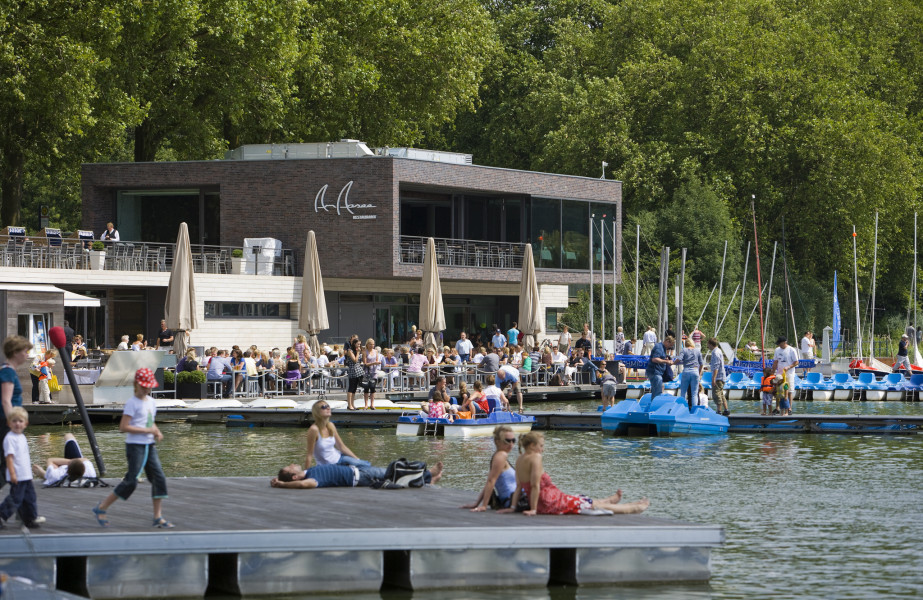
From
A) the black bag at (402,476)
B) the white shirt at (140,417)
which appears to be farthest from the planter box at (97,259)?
the white shirt at (140,417)

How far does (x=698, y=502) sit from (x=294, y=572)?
23.3 feet

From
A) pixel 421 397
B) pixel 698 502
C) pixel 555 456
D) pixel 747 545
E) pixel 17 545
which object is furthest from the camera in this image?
pixel 421 397

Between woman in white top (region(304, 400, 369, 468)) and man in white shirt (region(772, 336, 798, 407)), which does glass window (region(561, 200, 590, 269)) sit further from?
woman in white top (region(304, 400, 369, 468))

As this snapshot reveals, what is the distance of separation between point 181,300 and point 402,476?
19.7 meters

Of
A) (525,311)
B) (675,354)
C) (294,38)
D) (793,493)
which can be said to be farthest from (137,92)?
(793,493)

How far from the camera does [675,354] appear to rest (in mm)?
42531

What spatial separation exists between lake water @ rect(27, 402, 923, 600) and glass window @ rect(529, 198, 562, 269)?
2371cm

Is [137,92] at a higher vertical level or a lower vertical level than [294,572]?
higher

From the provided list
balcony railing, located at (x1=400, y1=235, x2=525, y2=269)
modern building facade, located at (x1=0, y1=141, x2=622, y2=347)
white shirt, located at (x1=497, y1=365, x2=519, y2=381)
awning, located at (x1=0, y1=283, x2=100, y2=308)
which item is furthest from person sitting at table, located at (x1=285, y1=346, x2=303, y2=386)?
balcony railing, located at (x1=400, y1=235, x2=525, y2=269)

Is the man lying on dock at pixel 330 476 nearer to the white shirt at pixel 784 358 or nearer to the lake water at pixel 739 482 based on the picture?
the lake water at pixel 739 482

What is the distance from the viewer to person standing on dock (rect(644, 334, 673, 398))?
28609 millimetres

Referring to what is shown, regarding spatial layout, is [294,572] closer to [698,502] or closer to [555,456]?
[698,502]

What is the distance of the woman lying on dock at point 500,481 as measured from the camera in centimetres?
1382

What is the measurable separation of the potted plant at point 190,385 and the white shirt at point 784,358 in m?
13.5
